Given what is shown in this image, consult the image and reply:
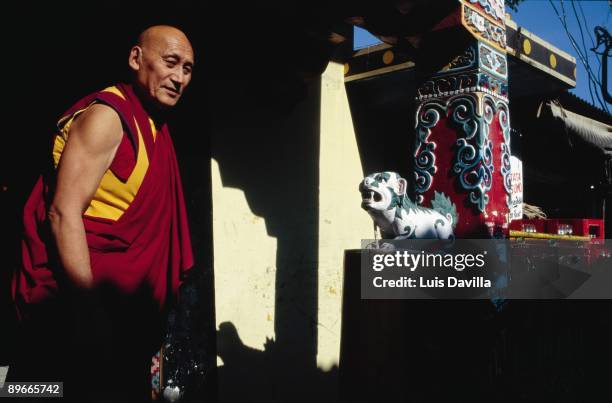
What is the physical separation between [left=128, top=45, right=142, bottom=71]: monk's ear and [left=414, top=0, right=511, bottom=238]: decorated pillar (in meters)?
1.69

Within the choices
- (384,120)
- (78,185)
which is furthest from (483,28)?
(78,185)

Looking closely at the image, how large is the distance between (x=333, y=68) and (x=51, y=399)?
129 inches

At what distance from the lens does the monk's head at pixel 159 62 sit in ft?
6.01

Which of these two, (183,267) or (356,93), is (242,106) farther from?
(183,267)

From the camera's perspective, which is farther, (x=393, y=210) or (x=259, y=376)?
(x=259, y=376)

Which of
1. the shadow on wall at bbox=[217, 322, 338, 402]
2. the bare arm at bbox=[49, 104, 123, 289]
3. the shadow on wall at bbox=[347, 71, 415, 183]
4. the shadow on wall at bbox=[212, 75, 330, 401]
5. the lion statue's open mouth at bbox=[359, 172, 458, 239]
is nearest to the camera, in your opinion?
the bare arm at bbox=[49, 104, 123, 289]

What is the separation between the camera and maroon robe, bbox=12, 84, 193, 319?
1.64 meters

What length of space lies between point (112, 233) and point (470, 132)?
193cm

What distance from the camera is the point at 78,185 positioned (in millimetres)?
1553

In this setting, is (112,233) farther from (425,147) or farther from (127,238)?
(425,147)

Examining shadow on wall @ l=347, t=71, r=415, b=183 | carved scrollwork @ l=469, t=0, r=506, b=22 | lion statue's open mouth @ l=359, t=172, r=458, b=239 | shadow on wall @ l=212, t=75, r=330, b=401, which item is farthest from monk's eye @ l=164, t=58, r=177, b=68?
shadow on wall @ l=347, t=71, r=415, b=183

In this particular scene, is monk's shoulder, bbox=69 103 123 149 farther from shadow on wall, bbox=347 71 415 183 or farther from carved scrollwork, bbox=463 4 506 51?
shadow on wall, bbox=347 71 415 183

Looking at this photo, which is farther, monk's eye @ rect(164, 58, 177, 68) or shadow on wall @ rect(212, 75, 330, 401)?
shadow on wall @ rect(212, 75, 330, 401)

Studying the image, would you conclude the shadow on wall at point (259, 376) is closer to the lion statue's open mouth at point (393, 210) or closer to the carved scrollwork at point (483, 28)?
the lion statue's open mouth at point (393, 210)
